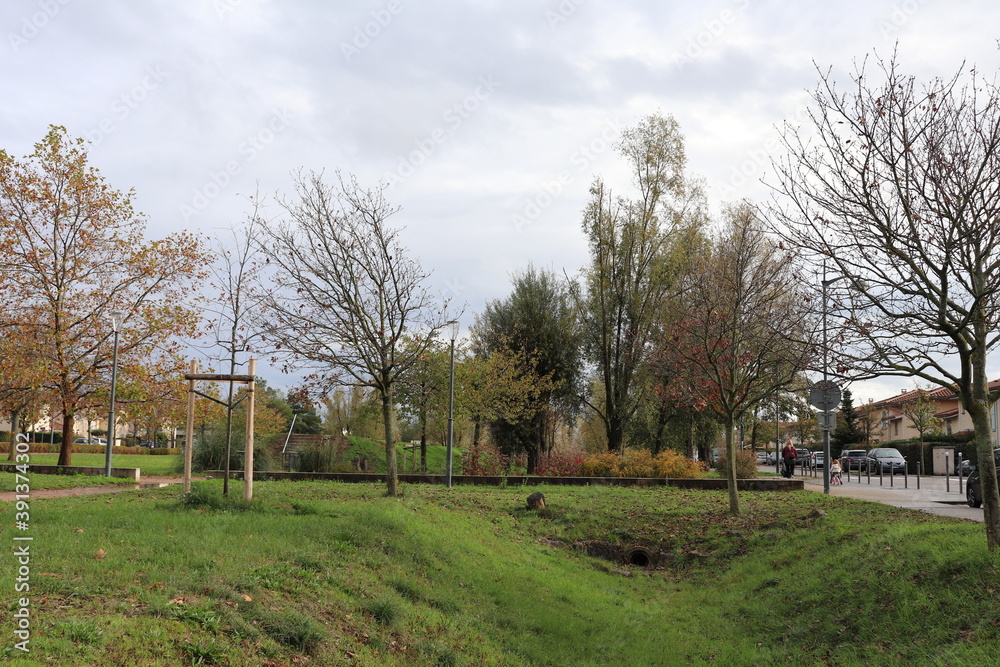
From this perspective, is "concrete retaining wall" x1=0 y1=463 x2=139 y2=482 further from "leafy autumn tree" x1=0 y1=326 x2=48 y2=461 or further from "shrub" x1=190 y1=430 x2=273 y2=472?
"leafy autumn tree" x1=0 y1=326 x2=48 y2=461

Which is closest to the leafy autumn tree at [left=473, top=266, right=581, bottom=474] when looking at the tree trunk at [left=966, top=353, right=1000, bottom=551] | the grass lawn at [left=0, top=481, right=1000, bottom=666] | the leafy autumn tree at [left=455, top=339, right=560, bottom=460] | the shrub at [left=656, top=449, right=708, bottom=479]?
the leafy autumn tree at [left=455, top=339, right=560, bottom=460]

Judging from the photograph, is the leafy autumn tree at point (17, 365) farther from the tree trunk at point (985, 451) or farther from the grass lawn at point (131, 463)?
the tree trunk at point (985, 451)

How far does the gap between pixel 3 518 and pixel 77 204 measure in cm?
1613

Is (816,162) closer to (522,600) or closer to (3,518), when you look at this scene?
(522,600)

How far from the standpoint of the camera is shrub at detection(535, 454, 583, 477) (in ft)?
87.8

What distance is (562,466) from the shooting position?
27109mm

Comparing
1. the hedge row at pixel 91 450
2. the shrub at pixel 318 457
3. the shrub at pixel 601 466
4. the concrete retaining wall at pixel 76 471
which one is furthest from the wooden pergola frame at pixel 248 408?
the hedge row at pixel 91 450

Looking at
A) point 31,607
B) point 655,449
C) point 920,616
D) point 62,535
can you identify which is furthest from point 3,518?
point 655,449

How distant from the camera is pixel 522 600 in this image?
10688mm

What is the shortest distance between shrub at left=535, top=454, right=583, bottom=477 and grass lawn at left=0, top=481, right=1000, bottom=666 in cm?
1055

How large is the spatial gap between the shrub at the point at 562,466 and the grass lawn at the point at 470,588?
34.6 feet

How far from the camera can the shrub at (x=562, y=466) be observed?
2677cm

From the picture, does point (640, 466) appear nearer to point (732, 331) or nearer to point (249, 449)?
point (732, 331)
